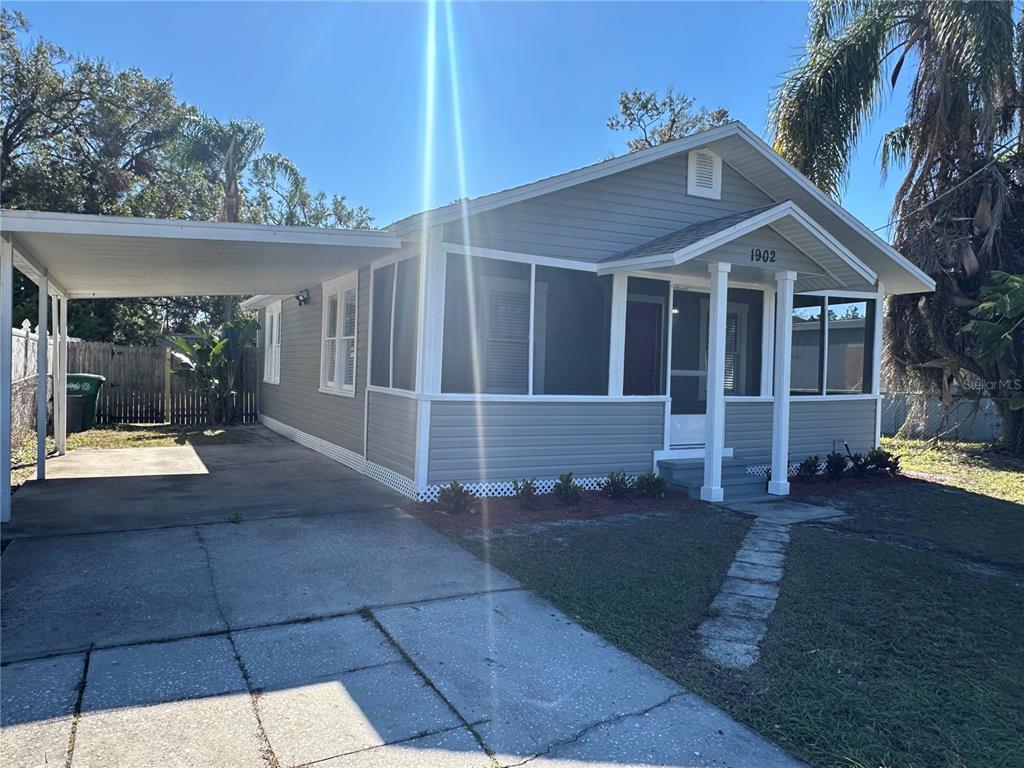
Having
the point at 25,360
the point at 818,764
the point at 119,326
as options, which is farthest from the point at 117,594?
the point at 119,326

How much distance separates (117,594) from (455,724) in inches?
110

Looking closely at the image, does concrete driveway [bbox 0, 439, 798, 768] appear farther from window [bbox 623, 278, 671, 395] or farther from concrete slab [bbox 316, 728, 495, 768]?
window [bbox 623, 278, 671, 395]

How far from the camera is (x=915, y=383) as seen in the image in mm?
14766

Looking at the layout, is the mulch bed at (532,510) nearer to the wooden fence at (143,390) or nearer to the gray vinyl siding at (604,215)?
the gray vinyl siding at (604,215)

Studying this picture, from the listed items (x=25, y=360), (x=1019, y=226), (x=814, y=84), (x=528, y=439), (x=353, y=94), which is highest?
(x=353, y=94)

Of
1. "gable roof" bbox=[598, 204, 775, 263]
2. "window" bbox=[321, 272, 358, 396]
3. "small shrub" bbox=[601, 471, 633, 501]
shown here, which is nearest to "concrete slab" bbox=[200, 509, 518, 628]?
"small shrub" bbox=[601, 471, 633, 501]

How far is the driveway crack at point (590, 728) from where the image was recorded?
2.82 metres

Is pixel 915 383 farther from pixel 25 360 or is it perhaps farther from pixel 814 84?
pixel 25 360

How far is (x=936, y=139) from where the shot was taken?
12.5 metres

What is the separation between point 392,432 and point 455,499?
5.33 feet

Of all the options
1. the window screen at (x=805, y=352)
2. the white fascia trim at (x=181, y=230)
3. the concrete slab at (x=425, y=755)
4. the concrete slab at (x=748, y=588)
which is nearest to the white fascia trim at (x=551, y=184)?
the white fascia trim at (x=181, y=230)

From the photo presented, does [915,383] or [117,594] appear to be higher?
[915,383]

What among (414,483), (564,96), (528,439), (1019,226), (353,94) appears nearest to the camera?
(414,483)

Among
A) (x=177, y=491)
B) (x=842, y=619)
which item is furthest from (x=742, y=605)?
(x=177, y=491)
